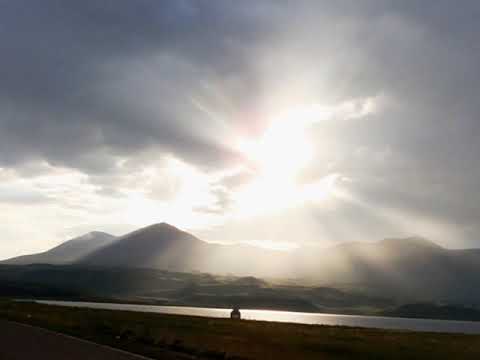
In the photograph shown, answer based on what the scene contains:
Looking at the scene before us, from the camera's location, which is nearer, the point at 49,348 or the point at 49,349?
the point at 49,349

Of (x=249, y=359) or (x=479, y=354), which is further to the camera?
(x=479, y=354)

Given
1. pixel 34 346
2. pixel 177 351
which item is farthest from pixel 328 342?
pixel 34 346

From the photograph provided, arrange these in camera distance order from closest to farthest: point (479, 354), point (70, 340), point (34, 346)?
1. point (34, 346)
2. point (70, 340)
3. point (479, 354)

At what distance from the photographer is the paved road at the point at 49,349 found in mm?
32906

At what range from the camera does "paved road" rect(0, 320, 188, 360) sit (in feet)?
108

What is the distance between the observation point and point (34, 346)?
124ft

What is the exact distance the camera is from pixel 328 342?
210ft

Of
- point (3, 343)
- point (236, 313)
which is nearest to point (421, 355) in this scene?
point (3, 343)

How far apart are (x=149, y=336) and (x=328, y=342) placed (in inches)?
865

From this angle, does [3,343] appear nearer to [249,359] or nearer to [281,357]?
[249,359]

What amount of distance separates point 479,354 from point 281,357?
1061 inches

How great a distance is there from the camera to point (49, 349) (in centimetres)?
3641

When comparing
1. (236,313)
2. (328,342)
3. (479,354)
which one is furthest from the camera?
(236,313)

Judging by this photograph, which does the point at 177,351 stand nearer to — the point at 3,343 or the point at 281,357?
the point at 281,357
